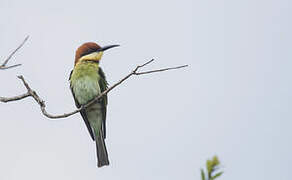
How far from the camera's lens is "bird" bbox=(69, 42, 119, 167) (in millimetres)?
5695

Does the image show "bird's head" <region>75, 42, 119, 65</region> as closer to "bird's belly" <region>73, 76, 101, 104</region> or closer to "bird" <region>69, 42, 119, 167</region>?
"bird" <region>69, 42, 119, 167</region>

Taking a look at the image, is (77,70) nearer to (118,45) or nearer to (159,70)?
(118,45)

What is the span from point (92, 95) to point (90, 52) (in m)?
0.62

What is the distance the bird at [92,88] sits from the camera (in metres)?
5.70

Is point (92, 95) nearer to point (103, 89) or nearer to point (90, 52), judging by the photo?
point (103, 89)

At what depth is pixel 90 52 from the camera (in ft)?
19.8

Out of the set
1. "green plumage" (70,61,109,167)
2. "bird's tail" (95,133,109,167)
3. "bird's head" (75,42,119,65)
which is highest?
"bird's head" (75,42,119,65)

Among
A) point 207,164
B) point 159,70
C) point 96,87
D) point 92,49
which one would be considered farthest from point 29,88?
point 207,164

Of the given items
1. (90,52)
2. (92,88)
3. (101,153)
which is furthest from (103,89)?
(101,153)

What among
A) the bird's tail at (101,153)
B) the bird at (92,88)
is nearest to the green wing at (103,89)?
the bird at (92,88)

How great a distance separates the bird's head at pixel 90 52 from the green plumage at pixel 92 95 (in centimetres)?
8

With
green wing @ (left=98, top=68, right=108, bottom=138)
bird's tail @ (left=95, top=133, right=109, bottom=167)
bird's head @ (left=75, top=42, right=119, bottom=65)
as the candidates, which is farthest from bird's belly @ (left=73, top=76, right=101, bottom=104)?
bird's tail @ (left=95, top=133, right=109, bottom=167)

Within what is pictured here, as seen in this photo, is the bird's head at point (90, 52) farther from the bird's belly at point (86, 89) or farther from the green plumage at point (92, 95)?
the bird's belly at point (86, 89)

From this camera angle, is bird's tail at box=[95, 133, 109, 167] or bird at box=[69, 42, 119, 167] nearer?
bird at box=[69, 42, 119, 167]
